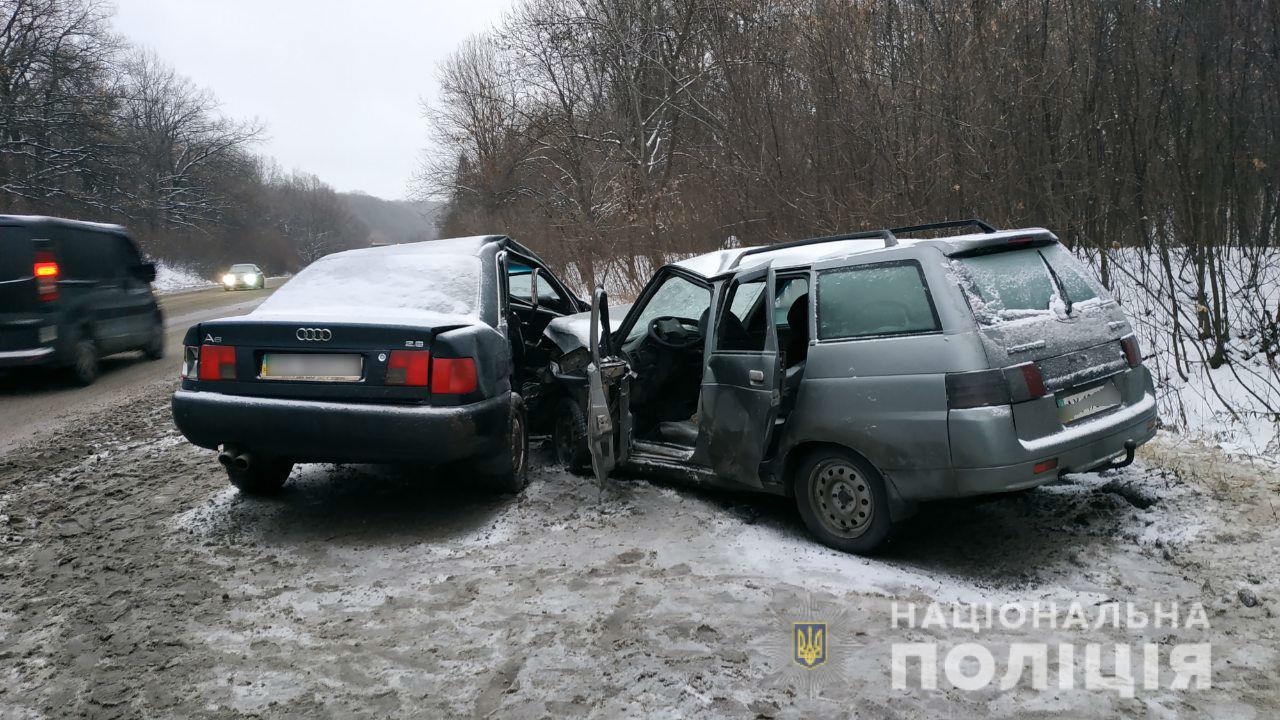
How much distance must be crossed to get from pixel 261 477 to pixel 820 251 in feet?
12.1

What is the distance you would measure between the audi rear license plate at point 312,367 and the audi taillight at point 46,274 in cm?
594

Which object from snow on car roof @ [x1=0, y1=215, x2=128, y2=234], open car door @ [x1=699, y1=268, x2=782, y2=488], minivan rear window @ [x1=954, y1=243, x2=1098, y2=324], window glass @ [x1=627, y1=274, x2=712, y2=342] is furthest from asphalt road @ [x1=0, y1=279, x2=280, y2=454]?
minivan rear window @ [x1=954, y1=243, x2=1098, y2=324]

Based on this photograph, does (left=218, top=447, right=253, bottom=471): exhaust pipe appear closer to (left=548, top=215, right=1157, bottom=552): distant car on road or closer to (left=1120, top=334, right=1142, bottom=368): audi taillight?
(left=548, top=215, right=1157, bottom=552): distant car on road

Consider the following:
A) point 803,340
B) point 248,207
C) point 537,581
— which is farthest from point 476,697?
point 248,207

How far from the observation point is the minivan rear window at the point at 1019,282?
12.8 feet

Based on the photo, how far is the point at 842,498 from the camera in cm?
426

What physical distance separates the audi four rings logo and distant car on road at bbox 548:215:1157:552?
143cm

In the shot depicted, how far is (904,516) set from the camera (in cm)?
402

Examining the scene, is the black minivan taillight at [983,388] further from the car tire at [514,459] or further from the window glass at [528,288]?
the window glass at [528,288]

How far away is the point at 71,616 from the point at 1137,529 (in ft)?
16.6

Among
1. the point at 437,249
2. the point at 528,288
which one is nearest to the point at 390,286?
the point at 437,249

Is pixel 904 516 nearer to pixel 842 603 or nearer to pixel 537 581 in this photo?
pixel 842 603

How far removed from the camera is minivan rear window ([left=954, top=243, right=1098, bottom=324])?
3893 millimetres

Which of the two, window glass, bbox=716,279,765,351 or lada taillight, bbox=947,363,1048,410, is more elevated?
window glass, bbox=716,279,765,351
